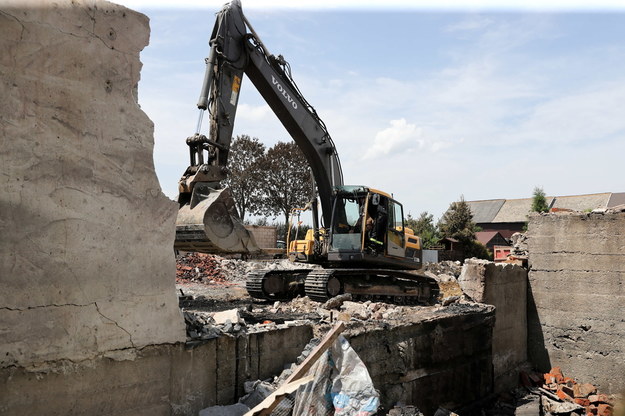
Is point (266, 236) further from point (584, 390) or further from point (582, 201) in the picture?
point (582, 201)

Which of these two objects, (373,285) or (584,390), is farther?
(373,285)

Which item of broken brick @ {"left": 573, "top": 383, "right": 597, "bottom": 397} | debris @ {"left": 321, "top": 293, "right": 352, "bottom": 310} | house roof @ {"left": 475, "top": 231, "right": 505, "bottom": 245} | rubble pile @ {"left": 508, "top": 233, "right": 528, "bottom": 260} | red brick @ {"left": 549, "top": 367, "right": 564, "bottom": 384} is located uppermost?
house roof @ {"left": 475, "top": 231, "right": 505, "bottom": 245}

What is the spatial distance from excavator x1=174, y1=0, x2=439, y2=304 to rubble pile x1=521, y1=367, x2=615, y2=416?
3065 millimetres

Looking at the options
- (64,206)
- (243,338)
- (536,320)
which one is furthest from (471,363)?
(64,206)

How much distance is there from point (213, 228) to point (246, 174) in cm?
2592

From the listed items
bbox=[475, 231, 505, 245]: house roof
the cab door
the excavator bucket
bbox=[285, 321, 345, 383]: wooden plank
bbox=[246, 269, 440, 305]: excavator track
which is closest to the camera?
bbox=[285, 321, 345, 383]: wooden plank

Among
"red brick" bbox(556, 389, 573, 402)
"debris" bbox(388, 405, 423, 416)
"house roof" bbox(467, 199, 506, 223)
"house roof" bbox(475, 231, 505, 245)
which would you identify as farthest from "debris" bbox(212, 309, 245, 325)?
"house roof" bbox(467, 199, 506, 223)

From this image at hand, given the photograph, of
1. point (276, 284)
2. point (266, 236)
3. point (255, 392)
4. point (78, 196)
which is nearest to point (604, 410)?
point (276, 284)

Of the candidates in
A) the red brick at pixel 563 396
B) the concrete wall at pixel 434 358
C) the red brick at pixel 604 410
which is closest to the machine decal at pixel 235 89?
the concrete wall at pixel 434 358

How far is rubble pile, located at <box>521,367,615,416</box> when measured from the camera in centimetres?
890

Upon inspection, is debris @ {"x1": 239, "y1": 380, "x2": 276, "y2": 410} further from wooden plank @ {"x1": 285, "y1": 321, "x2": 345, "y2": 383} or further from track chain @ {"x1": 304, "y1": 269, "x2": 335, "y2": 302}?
track chain @ {"x1": 304, "y1": 269, "x2": 335, "y2": 302}

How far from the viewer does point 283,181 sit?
108 ft

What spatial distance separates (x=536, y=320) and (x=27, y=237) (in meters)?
9.78

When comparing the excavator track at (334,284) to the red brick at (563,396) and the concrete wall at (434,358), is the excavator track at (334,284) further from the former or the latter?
the red brick at (563,396)
